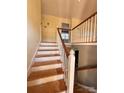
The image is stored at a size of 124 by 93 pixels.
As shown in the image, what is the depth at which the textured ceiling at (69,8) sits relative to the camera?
23.1 feet

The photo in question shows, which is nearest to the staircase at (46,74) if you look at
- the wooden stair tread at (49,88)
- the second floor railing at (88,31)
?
the wooden stair tread at (49,88)

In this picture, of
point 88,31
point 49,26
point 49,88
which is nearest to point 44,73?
point 49,88

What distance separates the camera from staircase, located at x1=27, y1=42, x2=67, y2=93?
3166mm

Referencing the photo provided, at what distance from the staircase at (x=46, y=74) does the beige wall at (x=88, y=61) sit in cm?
91

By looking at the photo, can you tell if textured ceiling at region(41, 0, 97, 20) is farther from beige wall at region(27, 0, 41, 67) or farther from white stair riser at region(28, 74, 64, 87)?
white stair riser at region(28, 74, 64, 87)

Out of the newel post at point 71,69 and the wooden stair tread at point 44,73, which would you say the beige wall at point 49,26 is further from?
the newel post at point 71,69

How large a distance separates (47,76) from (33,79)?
0.39 metres

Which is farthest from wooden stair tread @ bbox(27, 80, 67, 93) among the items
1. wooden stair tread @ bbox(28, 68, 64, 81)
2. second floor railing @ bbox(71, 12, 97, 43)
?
second floor railing @ bbox(71, 12, 97, 43)

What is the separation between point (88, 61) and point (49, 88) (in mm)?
2141

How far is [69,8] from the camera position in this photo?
25.6ft

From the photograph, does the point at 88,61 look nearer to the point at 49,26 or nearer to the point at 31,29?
the point at 31,29
